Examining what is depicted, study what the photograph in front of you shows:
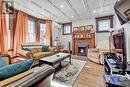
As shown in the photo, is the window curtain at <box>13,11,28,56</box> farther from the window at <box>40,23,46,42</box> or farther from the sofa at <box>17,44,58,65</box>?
the window at <box>40,23,46,42</box>

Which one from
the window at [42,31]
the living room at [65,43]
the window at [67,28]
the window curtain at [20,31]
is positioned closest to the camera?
the living room at [65,43]

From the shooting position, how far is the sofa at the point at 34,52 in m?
3.67

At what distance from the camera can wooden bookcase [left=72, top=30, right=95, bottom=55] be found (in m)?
6.38

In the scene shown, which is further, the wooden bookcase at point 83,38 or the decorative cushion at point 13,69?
the wooden bookcase at point 83,38

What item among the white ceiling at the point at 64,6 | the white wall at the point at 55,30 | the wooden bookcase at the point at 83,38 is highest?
the white ceiling at the point at 64,6

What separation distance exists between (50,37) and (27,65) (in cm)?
565

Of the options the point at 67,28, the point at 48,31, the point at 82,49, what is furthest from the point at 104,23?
the point at 48,31

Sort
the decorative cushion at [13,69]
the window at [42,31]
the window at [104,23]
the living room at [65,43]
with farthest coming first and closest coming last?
the window at [42,31] → the window at [104,23] → the living room at [65,43] → the decorative cushion at [13,69]

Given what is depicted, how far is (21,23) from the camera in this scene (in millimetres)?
4898

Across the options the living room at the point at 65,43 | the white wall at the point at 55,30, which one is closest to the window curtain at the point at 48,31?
the living room at the point at 65,43

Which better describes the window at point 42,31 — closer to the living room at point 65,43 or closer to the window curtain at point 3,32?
the living room at point 65,43

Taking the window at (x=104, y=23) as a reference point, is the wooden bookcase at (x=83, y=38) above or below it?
below

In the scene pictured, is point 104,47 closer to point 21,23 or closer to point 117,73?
point 117,73

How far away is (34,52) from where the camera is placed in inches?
172
